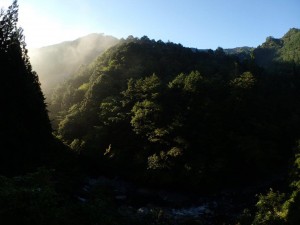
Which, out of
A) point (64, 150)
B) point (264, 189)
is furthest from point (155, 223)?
point (64, 150)

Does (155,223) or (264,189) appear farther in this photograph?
(264,189)

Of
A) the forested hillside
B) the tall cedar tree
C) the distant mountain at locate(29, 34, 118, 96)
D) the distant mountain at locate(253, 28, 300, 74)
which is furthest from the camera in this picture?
the distant mountain at locate(29, 34, 118, 96)

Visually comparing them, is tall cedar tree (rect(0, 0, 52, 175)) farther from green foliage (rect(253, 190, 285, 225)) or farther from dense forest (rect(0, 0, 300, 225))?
green foliage (rect(253, 190, 285, 225))

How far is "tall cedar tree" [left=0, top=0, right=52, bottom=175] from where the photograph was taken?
30902 millimetres

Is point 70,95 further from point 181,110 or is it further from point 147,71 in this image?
point 181,110

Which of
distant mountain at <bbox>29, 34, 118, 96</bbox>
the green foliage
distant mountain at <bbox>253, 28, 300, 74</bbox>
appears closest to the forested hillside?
the green foliage

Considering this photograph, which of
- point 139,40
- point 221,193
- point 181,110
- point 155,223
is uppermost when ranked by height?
point 139,40

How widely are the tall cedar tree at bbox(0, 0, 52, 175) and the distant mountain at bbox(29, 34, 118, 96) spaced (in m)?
52.5

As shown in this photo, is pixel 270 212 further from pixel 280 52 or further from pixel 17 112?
pixel 280 52

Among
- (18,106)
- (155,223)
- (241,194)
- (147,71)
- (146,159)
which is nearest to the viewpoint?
(155,223)

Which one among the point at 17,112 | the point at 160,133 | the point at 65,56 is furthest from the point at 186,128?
the point at 65,56

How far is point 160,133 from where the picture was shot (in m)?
48.4

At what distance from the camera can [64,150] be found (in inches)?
1983

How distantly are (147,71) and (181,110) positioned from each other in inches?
654
